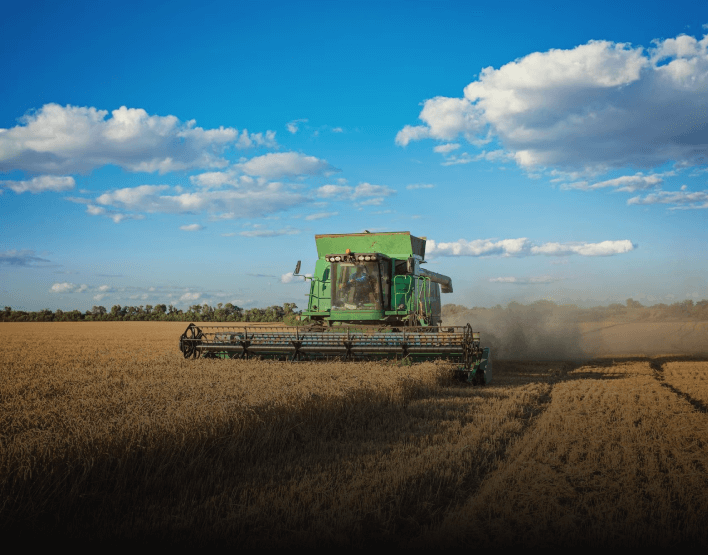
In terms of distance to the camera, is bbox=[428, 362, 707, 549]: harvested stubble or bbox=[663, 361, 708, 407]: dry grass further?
bbox=[663, 361, 708, 407]: dry grass

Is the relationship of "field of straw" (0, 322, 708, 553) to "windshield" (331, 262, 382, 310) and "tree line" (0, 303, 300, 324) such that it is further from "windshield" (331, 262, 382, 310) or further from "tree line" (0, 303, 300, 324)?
"tree line" (0, 303, 300, 324)

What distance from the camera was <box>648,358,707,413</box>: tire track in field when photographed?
27.2 feet

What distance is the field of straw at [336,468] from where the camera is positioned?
370 cm

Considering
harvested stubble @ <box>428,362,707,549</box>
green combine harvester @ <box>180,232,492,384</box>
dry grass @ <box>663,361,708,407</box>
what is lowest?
dry grass @ <box>663,361,708,407</box>

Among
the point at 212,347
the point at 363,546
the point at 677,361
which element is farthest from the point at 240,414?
the point at 677,361

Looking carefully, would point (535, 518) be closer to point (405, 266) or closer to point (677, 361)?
point (405, 266)

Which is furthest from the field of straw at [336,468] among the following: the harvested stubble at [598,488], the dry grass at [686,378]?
the dry grass at [686,378]

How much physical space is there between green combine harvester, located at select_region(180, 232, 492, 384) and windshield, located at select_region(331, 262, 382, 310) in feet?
0.08

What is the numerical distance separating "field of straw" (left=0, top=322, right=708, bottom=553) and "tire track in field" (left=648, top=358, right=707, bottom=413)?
110 mm

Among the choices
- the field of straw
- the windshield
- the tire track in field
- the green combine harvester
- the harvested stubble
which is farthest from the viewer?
the windshield

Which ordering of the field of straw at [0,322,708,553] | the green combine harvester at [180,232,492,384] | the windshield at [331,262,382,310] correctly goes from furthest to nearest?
the windshield at [331,262,382,310]
the green combine harvester at [180,232,492,384]
the field of straw at [0,322,708,553]

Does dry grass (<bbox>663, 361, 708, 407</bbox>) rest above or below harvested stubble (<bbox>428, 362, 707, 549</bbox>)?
below

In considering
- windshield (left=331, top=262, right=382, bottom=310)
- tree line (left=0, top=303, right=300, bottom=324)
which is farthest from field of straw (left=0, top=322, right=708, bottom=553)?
tree line (left=0, top=303, right=300, bottom=324)

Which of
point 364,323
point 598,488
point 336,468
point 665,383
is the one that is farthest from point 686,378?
point 336,468
